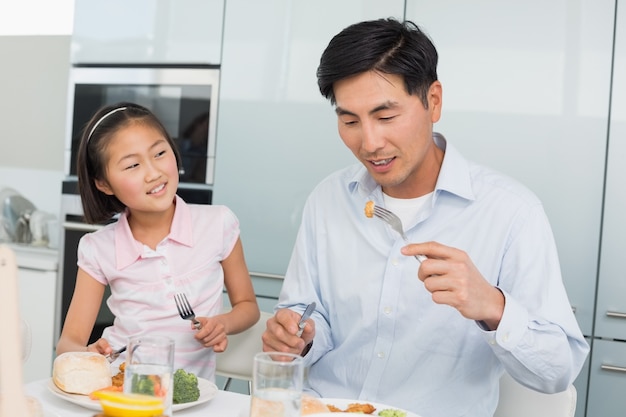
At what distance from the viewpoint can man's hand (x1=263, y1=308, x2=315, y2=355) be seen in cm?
143

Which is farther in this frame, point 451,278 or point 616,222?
point 616,222

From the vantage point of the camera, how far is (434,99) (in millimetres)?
1632

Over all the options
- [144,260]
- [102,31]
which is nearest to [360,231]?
[144,260]

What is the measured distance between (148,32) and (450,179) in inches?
71.1

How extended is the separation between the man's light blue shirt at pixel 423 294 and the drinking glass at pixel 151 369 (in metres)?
0.76

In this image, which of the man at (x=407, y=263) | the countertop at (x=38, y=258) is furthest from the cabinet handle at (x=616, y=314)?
the countertop at (x=38, y=258)

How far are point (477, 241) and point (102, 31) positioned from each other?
6.72ft

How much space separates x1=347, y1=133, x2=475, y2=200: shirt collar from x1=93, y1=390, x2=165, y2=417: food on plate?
2.99 ft

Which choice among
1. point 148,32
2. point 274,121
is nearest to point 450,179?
point 274,121

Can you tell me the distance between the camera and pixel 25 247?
335cm

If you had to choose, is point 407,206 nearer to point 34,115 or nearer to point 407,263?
point 407,263

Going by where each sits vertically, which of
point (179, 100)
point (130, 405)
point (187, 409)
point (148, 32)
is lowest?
point (187, 409)

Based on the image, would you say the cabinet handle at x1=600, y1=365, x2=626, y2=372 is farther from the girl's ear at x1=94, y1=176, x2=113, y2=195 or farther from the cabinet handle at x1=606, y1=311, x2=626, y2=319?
the girl's ear at x1=94, y1=176, x2=113, y2=195

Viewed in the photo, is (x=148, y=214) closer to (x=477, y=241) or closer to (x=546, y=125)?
(x=477, y=241)
